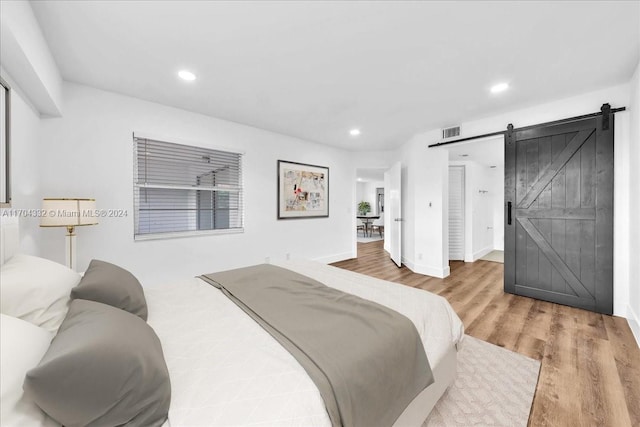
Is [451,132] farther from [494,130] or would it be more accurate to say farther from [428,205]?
[428,205]

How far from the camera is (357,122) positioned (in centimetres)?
383

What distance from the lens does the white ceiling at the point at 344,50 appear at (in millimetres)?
1694

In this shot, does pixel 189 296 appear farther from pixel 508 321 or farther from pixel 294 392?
pixel 508 321

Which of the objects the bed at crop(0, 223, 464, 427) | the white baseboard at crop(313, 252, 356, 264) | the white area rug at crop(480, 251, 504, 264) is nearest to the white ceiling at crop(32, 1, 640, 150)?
the bed at crop(0, 223, 464, 427)

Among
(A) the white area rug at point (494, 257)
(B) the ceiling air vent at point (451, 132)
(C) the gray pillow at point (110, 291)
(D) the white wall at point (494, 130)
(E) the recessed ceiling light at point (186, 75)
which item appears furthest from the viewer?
(A) the white area rug at point (494, 257)

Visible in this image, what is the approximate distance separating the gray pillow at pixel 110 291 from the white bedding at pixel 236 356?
122 millimetres

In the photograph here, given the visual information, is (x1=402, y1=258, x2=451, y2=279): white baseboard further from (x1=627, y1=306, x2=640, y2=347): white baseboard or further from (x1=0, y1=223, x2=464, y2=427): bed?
(x1=0, y1=223, x2=464, y2=427): bed

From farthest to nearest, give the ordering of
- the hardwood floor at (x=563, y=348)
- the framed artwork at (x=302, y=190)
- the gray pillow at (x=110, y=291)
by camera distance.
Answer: the framed artwork at (x=302, y=190)
the hardwood floor at (x=563, y=348)
the gray pillow at (x=110, y=291)

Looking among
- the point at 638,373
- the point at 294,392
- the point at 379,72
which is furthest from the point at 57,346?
the point at 638,373

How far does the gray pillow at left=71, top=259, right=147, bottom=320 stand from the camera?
1.24 metres

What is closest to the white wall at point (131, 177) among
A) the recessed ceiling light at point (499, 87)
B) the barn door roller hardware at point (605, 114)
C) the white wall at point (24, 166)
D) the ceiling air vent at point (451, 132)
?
the white wall at point (24, 166)

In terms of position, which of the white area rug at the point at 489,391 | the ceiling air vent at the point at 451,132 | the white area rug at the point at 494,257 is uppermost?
the ceiling air vent at the point at 451,132

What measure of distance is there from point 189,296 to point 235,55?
6.39ft

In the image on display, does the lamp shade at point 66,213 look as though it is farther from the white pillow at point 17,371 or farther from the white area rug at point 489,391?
the white area rug at point 489,391
